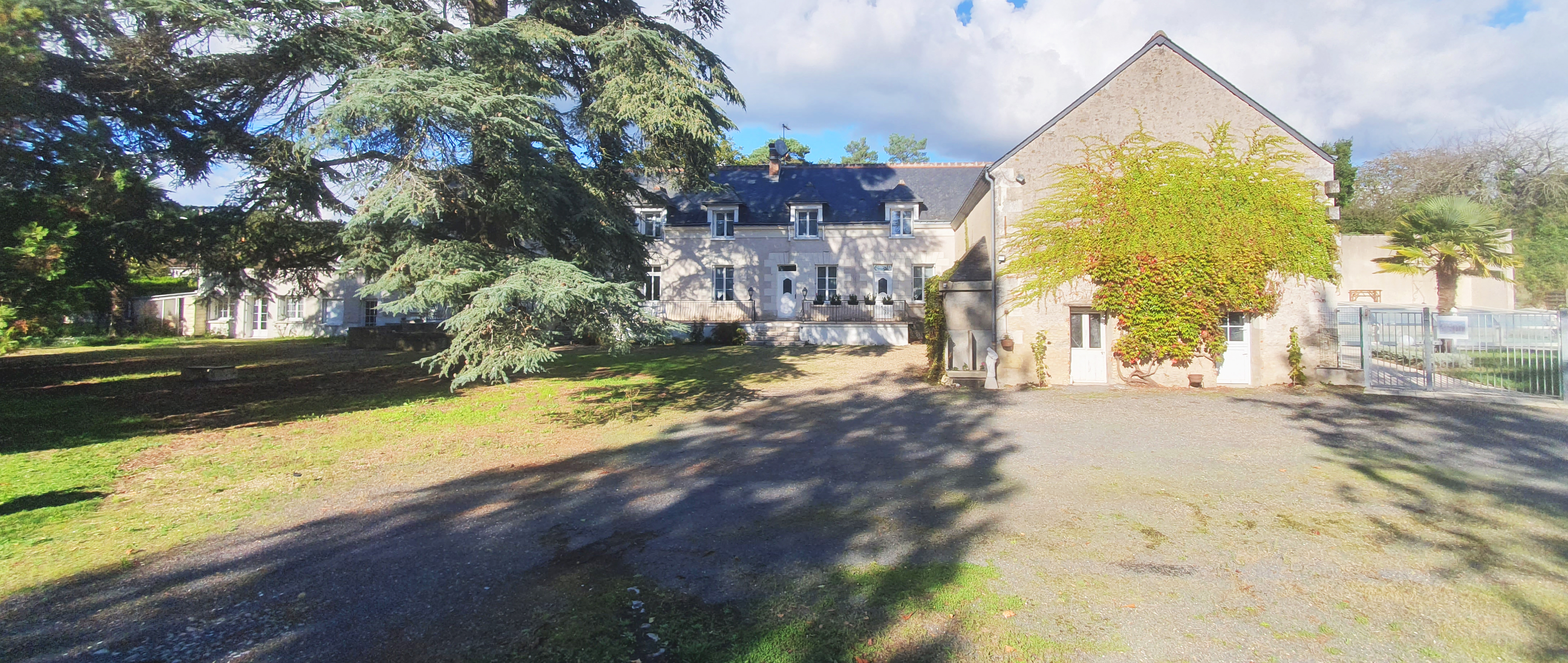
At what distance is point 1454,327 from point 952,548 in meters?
13.1

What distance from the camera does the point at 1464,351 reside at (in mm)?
12656

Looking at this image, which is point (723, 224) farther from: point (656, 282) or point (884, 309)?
point (884, 309)

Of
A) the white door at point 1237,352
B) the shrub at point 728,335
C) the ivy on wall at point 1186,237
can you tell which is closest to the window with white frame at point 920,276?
the shrub at point 728,335

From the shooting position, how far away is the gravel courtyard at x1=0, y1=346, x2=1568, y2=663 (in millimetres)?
3941

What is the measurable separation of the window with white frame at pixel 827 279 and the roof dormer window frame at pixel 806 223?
1300 millimetres

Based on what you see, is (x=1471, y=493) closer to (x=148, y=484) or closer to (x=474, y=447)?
(x=474, y=447)

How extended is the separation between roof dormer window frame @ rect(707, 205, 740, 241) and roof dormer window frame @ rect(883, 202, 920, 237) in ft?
21.1

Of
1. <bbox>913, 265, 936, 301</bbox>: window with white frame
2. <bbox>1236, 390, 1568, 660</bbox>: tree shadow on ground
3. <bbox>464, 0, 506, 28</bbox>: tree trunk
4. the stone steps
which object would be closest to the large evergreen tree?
<bbox>464, 0, 506, 28</bbox>: tree trunk

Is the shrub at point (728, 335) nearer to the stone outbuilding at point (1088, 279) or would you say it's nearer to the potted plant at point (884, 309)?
the potted plant at point (884, 309)

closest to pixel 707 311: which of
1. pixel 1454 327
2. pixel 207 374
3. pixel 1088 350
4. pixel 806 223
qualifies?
pixel 806 223

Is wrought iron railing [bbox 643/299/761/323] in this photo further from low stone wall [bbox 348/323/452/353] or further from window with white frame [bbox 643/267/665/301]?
low stone wall [bbox 348/323/452/353]

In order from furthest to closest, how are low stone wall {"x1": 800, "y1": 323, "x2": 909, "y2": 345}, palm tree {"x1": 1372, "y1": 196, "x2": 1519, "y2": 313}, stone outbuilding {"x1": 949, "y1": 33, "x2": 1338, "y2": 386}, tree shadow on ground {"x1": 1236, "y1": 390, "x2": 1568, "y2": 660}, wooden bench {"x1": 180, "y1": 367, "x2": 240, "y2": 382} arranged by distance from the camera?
low stone wall {"x1": 800, "y1": 323, "x2": 909, "y2": 345}, palm tree {"x1": 1372, "y1": 196, "x2": 1519, "y2": 313}, wooden bench {"x1": 180, "y1": 367, "x2": 240, "y2": 382}, stone outbuilding {"x1": 949, "y1": 33, "x2": 1338, "y2": 386}, tree shadow on ground {"x1": 1236, "y1": 390, "x2": 1568, "y2": 660}

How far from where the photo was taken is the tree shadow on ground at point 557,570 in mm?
3895

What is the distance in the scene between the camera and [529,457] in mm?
9008
